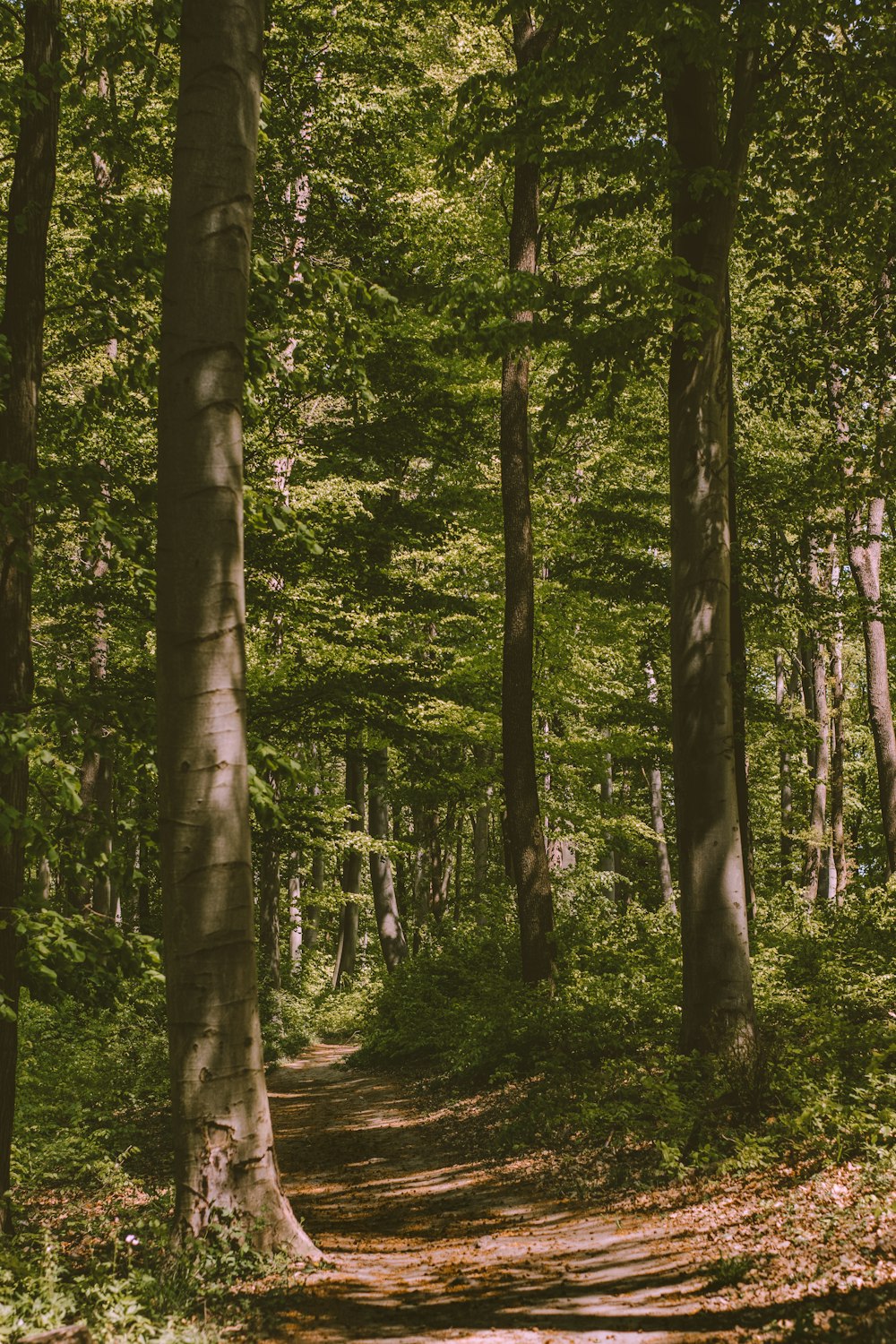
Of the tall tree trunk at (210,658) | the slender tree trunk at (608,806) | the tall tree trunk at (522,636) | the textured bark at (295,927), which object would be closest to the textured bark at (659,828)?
the slender tree trunk at (608,806)

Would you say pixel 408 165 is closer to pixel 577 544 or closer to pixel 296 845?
pixel 577 544

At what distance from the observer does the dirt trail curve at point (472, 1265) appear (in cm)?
434

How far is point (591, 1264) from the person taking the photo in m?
5.46

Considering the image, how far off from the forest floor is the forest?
0.12ft

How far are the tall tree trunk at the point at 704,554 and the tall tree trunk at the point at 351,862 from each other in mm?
9779

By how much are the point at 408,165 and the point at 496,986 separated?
14.2 metres

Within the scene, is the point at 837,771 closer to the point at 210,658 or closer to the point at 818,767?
the point at 818,767

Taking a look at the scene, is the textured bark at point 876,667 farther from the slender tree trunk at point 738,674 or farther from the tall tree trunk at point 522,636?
the tall tree trunk at point 522,636

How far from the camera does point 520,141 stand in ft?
28.8

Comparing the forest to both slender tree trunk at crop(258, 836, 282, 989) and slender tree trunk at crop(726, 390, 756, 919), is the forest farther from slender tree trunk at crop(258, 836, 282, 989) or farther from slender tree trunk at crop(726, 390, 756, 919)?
slender tree trunk at crop(258, 836, 282, 989)

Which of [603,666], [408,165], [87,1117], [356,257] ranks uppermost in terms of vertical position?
[408,165]

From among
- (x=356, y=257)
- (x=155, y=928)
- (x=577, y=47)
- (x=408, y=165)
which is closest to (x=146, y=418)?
(x=356, y=257)

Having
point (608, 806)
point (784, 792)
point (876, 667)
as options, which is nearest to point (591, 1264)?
point (876, 667)

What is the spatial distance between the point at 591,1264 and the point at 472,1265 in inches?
26.3
